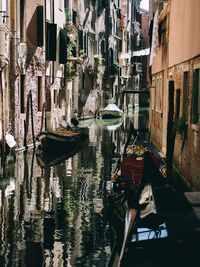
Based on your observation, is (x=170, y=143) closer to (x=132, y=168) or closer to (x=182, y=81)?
(x=132, y=168)

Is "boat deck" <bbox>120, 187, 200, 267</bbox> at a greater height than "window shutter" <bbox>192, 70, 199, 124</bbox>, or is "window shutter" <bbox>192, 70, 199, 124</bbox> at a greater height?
"window shutter" <bbox>192, 70, 199, 124</bbox>

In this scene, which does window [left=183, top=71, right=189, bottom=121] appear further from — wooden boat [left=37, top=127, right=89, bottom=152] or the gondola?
wooden boat [left=37, top=127, right=89, bottom=152]

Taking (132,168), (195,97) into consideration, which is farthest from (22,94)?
(195,97)

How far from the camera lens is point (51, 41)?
23078mm

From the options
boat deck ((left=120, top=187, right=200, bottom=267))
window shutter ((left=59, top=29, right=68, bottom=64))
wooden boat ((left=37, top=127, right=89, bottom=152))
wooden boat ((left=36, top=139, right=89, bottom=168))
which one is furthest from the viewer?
window shutter ((left=59, top=29, right=68, bottom=64))

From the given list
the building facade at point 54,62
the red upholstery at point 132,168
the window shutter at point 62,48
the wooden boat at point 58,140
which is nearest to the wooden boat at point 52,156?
the wooden boat at point 58,140

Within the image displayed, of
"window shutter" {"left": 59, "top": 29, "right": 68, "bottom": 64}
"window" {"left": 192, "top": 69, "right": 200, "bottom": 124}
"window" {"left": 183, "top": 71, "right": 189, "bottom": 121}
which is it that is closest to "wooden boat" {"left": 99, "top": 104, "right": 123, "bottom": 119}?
"window shutter" {"left": 59, "top": 29, "right": 68, "bottom": 64}

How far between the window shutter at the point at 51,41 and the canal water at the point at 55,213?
8.02 m

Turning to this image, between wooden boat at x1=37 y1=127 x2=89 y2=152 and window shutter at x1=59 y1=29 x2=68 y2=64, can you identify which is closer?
wooden boat at x1=37 y1=127 x2=89 y2=152

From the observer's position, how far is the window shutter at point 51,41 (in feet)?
75.6

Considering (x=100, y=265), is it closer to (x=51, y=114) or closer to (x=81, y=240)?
(x=81, y=240)

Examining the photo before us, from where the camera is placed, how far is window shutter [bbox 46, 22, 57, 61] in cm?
2305

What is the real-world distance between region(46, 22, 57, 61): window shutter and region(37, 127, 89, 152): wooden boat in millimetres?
3769

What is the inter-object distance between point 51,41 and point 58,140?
19.5 ft
